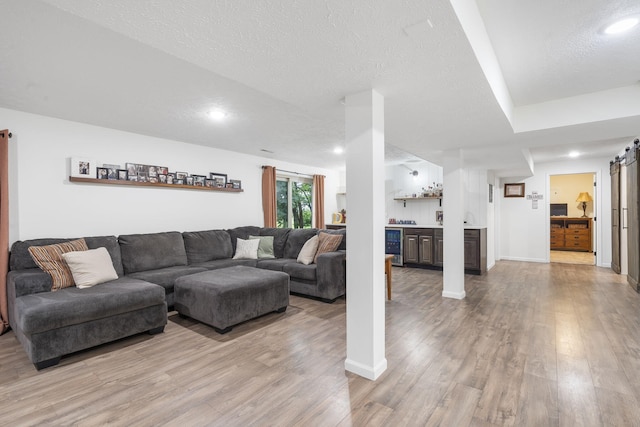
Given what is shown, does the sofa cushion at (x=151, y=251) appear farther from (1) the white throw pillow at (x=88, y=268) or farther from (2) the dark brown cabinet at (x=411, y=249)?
(2) the dark brown cabinet at (x=411, y=249)

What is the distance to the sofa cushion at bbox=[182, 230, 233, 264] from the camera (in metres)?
4.49

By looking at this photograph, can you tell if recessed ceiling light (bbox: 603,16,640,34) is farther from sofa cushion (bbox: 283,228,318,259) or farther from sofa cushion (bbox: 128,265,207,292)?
sofa cushion (bbox: 128,265,207,292)

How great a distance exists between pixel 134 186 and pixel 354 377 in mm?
3840

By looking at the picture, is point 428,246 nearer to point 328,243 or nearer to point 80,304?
point 328,243

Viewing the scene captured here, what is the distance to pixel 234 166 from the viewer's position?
5.59m

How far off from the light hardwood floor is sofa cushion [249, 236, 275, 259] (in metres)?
1.56

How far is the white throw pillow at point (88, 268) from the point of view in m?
3.03

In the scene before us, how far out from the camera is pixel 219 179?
5.29 m

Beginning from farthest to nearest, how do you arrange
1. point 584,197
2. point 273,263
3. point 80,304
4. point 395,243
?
1. point 584,197
2. point 395,243
3. point 273,263
4. point 80,304

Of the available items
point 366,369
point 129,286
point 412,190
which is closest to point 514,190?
point 412,190

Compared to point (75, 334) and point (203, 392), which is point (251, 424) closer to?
point (203, 392)

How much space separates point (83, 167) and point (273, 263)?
8.74 ft

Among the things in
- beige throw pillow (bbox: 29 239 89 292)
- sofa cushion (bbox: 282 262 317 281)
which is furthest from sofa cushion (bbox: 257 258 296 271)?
beige throw pillow (bbox: 29 239 89 292)

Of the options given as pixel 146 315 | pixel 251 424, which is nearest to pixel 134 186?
pixel 146 315
